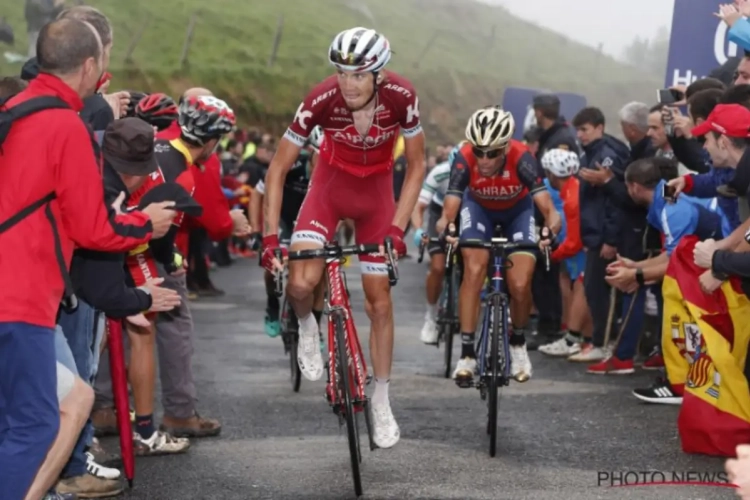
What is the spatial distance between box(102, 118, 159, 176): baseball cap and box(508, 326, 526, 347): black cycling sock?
3.71 m

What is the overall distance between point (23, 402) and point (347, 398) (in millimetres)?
2408

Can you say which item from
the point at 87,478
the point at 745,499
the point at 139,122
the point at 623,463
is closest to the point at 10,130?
the point at 139,122

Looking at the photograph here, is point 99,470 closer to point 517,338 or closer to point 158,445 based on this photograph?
point 158,445

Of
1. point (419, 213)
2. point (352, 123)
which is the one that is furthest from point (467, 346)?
point (419, 213)

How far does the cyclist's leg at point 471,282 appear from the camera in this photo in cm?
973

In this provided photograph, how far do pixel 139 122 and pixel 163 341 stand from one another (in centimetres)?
221

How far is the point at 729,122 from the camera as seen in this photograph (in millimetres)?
7996

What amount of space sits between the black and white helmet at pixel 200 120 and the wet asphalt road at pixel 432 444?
2.05 m

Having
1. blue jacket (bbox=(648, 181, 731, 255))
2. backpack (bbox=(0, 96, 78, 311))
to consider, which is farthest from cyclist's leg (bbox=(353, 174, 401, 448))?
backpack (bbox=(0, 96, 78, 311))

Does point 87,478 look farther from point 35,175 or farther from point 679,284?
point 679,284

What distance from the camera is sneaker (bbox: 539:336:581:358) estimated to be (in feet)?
44.5

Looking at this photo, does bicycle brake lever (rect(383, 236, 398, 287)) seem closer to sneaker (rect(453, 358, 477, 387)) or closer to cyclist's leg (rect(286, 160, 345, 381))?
cyclist's leg (rect(286, 160, 345, 381))

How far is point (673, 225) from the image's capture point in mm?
10086

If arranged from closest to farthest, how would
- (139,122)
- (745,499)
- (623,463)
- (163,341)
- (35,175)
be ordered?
(745,499)
(35,175)
(139,122)
(623,463)
(163,341)
